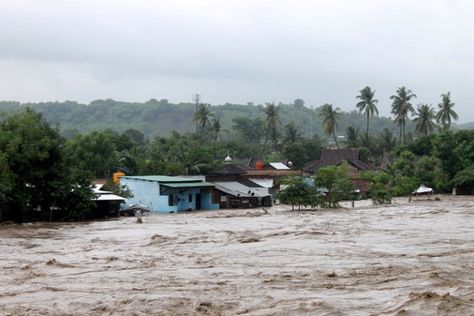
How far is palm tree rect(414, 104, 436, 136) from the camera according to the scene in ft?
222

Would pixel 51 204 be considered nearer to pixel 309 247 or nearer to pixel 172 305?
pixel 309 247

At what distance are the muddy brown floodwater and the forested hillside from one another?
11785cm

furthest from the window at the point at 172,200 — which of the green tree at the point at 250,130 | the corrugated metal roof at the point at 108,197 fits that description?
the green tree at the point at 250,130

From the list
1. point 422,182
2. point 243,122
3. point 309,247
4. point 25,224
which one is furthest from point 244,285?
point 243,122

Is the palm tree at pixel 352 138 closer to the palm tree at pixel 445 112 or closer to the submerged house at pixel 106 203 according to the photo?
the palm tree at pixel 445 112

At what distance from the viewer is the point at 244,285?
12.9 meters

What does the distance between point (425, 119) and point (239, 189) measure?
31.6m

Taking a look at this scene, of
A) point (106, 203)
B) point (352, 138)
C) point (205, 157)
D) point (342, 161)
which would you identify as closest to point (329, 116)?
point (352, 138)

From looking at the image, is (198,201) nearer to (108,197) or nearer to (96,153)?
(108,197)

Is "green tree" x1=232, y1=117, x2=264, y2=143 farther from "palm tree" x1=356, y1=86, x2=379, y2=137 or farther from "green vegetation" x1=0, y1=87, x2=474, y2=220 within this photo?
"palm tree" x1=356, y1=86, x2=379, y2=137

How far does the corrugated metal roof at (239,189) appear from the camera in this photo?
141 feet

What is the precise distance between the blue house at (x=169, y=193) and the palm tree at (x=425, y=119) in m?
34.2

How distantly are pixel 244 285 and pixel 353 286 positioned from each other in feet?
7.18

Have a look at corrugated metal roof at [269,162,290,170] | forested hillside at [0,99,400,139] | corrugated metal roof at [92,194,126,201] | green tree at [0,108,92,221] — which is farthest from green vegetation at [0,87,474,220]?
forested hillside at [0,99,400,139]
